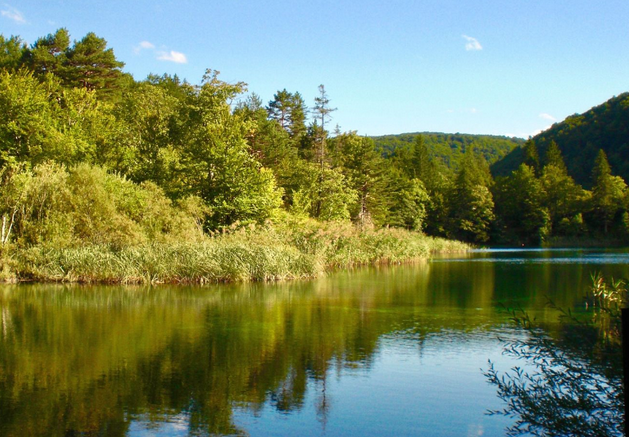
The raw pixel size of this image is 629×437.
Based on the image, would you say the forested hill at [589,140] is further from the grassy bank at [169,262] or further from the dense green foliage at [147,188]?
the grassy bank at [169,262]

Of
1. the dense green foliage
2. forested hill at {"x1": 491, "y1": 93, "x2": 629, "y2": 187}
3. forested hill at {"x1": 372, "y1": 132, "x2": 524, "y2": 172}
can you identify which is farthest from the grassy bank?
forested hill at {"x1": 372, "y1": 132, "x2": 524, "y2": 172}

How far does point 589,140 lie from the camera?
99750mm

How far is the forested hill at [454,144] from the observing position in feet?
430

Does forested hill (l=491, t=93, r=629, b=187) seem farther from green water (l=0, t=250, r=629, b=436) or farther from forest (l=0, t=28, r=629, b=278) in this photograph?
green water (l=0, t=250, r=629, b=436)

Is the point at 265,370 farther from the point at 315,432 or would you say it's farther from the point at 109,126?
the point at 109,126

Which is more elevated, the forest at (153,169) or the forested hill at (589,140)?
the forested hill at (589,140)

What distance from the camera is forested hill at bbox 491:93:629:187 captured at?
9262cm

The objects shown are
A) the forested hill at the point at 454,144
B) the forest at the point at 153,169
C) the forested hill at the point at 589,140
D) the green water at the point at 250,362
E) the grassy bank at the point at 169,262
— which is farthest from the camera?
the forested hill at the point at 454,144

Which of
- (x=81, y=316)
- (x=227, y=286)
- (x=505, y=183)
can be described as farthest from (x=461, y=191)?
(x=81, y=316)

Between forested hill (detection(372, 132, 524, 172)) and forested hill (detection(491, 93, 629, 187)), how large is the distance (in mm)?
16404

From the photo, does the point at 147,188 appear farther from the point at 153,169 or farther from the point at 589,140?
the point at 589,140

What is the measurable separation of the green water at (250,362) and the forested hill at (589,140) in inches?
3268

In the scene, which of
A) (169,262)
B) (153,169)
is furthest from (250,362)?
(153,169)

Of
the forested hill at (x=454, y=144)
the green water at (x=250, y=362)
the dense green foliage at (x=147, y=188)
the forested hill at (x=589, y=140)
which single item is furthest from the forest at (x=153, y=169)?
the forested hill at (x=454, y=144)
